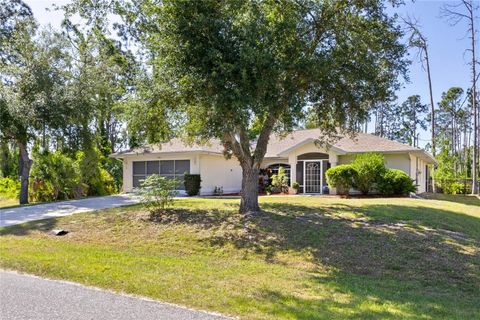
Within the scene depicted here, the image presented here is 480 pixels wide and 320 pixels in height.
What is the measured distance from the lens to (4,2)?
26906 mm

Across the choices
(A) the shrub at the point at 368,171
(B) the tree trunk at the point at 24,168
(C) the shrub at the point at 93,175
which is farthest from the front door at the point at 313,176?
(B) the tree trunk at the point at 24,168

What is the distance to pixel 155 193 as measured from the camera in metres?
13.8

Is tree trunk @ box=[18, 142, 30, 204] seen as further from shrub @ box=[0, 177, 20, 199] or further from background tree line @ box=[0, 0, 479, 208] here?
shrub @ box=[0, 177, 20, 199]

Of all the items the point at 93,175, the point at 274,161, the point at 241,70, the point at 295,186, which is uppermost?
the point at 241,70

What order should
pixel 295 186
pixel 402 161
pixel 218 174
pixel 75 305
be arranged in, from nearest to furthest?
pixel 75 305 → pixel 402 161 → pixel 295 186 → pixel 218 174

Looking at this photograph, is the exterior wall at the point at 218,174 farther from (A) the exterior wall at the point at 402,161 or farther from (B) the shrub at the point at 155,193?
(B) the shrub at the point at 155,193

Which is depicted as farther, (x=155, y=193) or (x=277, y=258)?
(x=155, y=193)

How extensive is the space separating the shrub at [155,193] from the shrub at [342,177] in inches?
413

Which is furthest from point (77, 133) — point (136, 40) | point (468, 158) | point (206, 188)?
point (468, 158)

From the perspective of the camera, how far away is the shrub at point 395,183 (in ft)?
68.8

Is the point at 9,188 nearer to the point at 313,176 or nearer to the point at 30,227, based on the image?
the point at 30,227

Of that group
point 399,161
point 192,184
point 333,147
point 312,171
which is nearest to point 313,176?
point 312,171

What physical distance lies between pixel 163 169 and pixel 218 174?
Answer: 11.8 ft

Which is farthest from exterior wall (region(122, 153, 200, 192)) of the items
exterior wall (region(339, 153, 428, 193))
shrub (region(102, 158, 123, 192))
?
exterior wall (region(339, 153, 428, 193))
